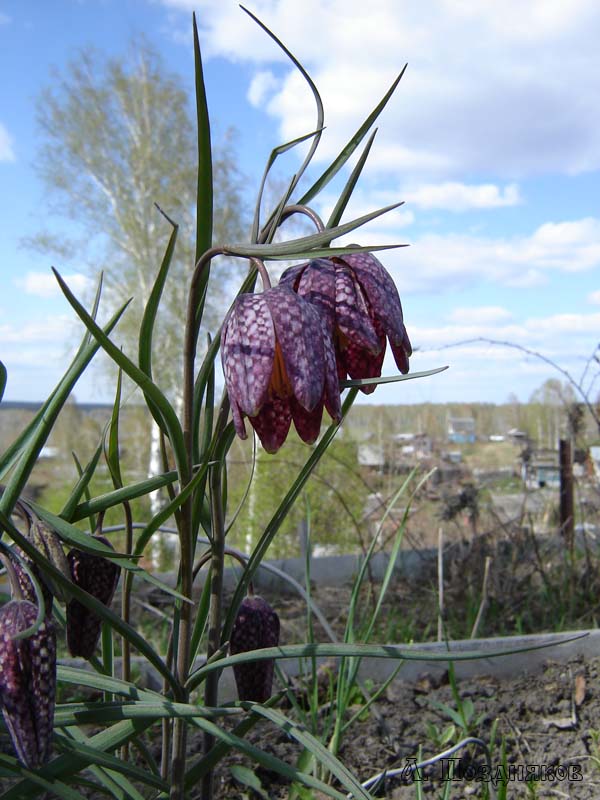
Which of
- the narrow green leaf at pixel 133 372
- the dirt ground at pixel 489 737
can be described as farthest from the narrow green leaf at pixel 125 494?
the dirt ground at pixel 489 737

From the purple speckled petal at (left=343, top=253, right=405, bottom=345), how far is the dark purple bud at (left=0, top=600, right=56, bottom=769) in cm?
40

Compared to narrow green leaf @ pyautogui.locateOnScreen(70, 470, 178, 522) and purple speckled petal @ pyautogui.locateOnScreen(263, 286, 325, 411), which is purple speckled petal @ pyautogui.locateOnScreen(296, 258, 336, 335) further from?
narrow green leaf @ pyautogui.locateOnScreen(70, 470, 178, 522)

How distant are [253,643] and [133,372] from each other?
39 cm

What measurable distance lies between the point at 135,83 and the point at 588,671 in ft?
33.6

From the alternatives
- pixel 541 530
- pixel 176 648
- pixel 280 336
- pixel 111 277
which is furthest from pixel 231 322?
pixel 111 277

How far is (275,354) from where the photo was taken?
686 millimetres

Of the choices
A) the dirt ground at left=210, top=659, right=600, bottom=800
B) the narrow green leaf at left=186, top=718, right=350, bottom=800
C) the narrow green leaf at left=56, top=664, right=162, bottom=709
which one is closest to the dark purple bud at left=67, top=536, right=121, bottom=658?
the narrow green leaf at left=56, top=664, right=162, bottom=709

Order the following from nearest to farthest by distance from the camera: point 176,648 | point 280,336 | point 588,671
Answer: point 280,336 < point 176,648 < point 588,671

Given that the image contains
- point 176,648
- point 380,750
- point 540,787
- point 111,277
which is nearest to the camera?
point 176,648

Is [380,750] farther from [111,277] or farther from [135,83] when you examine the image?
[135,83]

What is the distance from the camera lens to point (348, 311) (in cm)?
74

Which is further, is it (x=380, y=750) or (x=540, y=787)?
(x=380, y=750)

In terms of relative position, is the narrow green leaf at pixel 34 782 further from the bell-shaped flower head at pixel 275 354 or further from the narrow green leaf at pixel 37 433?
the bell-shaped flower head at pixel 275 354

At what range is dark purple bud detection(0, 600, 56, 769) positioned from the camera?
584mm
